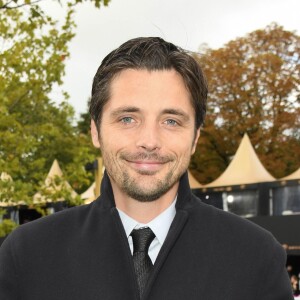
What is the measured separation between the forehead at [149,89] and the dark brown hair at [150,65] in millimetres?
21

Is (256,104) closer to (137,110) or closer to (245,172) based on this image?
(245,172)

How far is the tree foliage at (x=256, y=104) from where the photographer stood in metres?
32.6

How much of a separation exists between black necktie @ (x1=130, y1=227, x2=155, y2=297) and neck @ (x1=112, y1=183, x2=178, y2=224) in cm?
5

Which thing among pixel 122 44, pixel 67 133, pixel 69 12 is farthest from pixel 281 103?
pixel 122 44

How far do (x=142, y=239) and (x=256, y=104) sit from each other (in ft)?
103

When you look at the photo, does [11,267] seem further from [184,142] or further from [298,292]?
[298,292]

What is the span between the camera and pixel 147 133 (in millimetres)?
2496

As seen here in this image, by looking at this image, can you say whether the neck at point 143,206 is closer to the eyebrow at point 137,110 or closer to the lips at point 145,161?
the lips at point 145,161

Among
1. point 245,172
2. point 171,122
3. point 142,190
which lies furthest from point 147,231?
point 245,172

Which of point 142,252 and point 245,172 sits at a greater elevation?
point 142,252

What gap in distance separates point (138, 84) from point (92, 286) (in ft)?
2.39

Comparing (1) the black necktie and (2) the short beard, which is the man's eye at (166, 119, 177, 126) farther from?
(1) the black necktie

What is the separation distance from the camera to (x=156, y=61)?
2.60 meters

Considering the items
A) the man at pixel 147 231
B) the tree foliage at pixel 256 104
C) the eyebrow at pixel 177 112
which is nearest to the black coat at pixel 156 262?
the man at pixel 147 231
